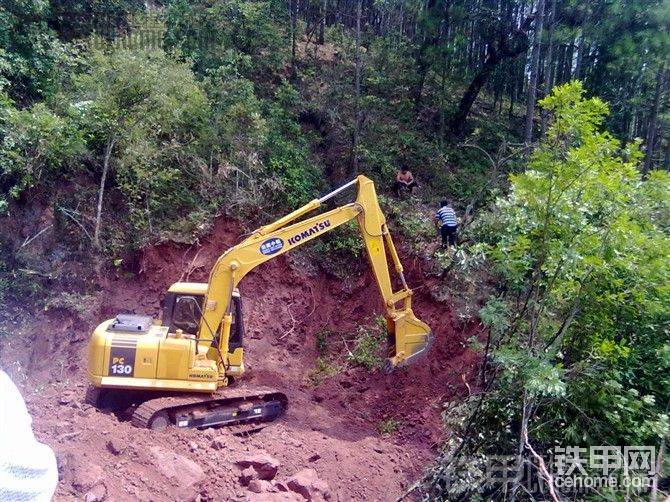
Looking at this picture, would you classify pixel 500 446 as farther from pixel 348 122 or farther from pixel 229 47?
pixel 229 47

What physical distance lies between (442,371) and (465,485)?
4659 mm

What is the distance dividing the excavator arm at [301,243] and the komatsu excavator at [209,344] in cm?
1

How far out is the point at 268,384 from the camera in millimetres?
10172

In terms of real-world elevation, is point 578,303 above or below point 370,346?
above

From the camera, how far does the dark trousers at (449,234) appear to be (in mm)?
11795

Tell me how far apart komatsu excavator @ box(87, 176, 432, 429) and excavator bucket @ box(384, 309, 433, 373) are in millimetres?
16

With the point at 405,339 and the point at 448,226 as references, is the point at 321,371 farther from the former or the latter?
the point at 448,226

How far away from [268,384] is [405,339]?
269 centimetres

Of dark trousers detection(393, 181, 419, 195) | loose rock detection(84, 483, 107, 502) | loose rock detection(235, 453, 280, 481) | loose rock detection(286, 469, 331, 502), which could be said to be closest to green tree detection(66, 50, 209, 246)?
dark trousers detection(393, 181, 419, 195)

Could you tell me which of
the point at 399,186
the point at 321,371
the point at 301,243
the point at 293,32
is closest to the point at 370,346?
the point at 321,371

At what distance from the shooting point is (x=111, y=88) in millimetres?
11531

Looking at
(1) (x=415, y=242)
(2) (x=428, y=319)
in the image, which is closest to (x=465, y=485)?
(2) (x=428, y=319)

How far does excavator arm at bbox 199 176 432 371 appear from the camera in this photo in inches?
326

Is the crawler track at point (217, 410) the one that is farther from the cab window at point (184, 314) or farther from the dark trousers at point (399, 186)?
the dark trousers at point (399, 186)
